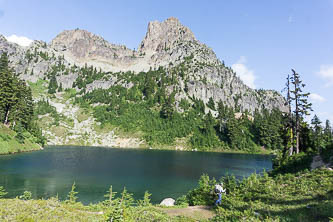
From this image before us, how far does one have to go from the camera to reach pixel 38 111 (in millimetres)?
132500

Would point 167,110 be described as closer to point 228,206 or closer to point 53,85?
point 53,85

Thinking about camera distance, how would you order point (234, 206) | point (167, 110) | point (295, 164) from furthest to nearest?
point (167, 110) < point (295, 164) < point (234, 206)

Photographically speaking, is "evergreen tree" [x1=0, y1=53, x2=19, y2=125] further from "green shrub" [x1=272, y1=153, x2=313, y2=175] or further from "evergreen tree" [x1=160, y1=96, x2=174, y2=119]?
"evergreen tree" [x1=160, y1=96, x2=174, y2=119]

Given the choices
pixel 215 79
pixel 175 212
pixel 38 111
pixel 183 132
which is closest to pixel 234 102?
pixel 215 79

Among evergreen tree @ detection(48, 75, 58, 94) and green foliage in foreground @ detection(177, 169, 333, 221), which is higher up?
evergreen tree @ detection(48, 75, 58, 94)

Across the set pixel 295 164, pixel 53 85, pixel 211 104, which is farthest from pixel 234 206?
pixel 53 85

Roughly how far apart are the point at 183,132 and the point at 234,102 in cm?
8735

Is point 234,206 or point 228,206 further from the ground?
point 234,206

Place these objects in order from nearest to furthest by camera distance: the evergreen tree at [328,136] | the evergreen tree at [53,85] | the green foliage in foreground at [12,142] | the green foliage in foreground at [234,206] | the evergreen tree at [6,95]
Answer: the green foliage in foreground at [234,206] < the evergreen tree at [328,136] < the green foliage in foreground at [12,142] < the evergreen tree at [6,95] < the evergreen tree at [53,85]

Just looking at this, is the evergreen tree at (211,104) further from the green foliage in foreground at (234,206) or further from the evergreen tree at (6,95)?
the green foliage in foreground at (234,206)

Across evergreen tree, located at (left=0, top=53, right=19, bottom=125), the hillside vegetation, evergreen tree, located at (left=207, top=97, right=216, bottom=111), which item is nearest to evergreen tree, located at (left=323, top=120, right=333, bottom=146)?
the hillside vegetation

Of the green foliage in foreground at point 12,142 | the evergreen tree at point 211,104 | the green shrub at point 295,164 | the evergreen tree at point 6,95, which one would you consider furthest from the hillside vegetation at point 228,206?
the evergreen tree at point 211,104

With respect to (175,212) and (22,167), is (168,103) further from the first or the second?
(175,212)

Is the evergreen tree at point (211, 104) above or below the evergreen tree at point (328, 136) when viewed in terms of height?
above
